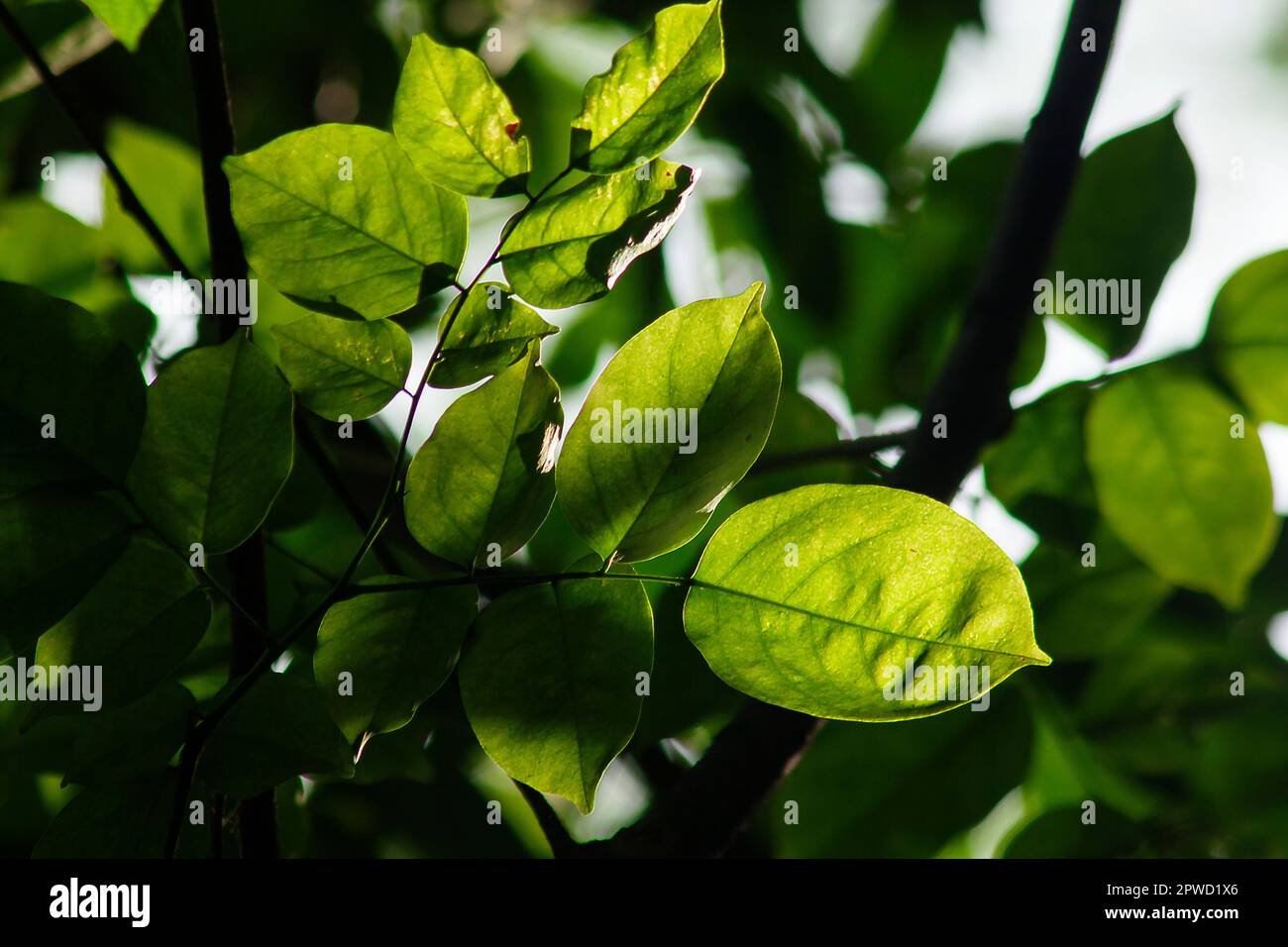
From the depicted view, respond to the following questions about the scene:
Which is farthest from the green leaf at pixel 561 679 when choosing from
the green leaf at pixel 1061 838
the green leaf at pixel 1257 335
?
the green leaf at pixel 1257 335

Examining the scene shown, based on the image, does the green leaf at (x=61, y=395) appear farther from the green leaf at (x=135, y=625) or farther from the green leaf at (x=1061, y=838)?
the green leaf at (x=1061, y=838)

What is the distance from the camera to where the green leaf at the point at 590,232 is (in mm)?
435

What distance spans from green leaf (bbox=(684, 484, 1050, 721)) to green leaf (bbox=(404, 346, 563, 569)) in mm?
99

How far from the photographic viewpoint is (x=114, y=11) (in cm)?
51

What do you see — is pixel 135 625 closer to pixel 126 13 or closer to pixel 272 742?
pixel 272 742

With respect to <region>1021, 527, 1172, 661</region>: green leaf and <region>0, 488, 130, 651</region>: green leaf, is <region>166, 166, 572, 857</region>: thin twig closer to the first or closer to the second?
<region>0, 488, 130, 651</region>: green leaf

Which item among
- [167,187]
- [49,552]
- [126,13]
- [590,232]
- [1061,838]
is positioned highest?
[167,187]

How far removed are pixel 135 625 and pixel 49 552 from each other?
48 millimetres

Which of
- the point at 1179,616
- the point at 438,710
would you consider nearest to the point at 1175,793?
the point at 1179,616

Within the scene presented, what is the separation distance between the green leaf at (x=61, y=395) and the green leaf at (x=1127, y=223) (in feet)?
2.47

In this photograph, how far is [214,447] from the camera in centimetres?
44

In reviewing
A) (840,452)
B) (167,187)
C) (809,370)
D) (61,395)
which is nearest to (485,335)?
(61,395)
